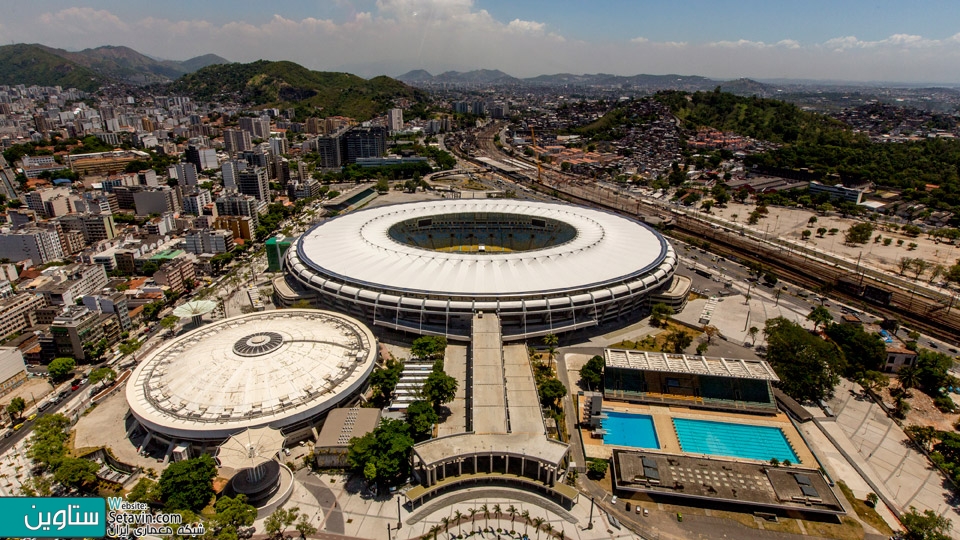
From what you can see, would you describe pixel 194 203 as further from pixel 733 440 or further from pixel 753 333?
pixel 733 440

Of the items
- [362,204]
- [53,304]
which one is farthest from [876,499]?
[362,204]

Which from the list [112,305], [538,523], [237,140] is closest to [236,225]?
[112,305]

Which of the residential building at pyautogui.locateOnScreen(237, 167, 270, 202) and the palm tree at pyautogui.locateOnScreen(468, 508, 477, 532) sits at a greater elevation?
the residential building at pyautogui.locateOnScreen(237, 167, 270, 202)

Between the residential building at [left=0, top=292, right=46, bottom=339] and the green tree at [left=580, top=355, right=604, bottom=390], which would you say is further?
the residential building at [left=0, top=292, right=46, bottom=339]

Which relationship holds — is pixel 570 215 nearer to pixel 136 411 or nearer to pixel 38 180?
pixel 136 411

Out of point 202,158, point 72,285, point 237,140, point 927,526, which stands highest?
point 237,140

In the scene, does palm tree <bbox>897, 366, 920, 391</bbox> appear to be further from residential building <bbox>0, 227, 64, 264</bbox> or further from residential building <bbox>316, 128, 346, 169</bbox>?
residential building <bbox>316, 128, 346, 169</bbox>

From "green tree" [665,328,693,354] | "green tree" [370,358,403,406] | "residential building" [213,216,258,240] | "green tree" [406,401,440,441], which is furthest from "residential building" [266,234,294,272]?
"green tree" [665,328,693,354]
